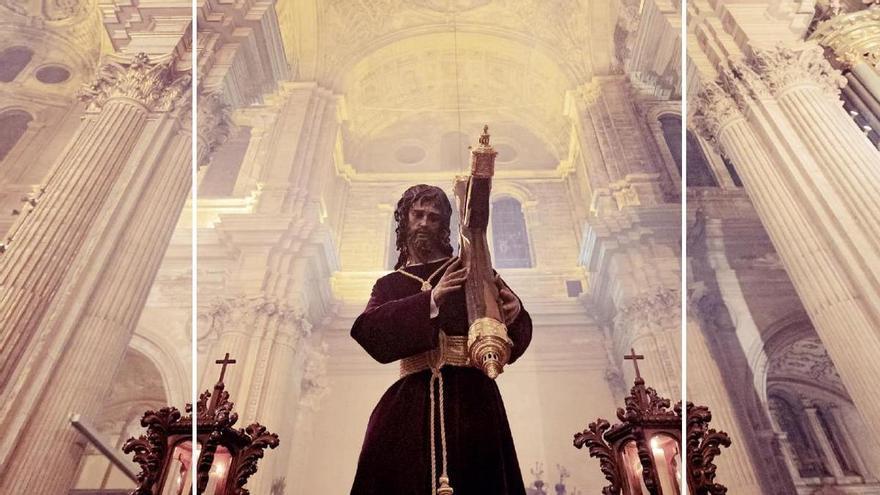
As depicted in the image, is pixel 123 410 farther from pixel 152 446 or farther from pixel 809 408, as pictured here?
pixel 809 408

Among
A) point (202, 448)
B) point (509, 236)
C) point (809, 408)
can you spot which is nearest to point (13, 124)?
point (509, 236)

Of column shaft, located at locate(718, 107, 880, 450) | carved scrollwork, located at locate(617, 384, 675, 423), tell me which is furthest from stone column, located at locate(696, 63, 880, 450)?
carved scrollwork, located at locate(617, 384, 675, 423)

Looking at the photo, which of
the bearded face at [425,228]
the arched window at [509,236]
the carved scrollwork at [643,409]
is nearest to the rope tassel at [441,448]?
the bearded face at [425,228]

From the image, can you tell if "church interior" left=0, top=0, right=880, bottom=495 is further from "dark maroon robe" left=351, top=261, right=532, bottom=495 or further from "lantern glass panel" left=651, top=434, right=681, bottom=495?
"lantern glass panel" left=651, top=434, right=681, bottom=495

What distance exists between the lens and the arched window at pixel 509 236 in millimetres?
13370

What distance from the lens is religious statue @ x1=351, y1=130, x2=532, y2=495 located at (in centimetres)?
211

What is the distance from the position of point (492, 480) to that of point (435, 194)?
51.7 inches

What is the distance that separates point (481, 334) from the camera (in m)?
2.06

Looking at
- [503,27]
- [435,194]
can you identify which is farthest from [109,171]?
[503,27]

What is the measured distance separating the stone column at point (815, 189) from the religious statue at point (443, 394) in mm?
3992

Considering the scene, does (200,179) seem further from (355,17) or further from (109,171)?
(109,171)

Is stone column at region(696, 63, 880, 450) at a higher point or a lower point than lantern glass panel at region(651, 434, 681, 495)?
higher

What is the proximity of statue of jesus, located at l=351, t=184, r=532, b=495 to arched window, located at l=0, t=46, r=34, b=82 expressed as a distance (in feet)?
46.0

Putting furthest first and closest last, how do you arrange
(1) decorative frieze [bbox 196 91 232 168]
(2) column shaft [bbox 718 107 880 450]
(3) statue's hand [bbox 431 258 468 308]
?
(1) decorative frieze [bbox 196 91 232 168] < (2) column shaft [bbox 718 107 880 450] < (3) statue's hand [bbox 431 258 468 308]
